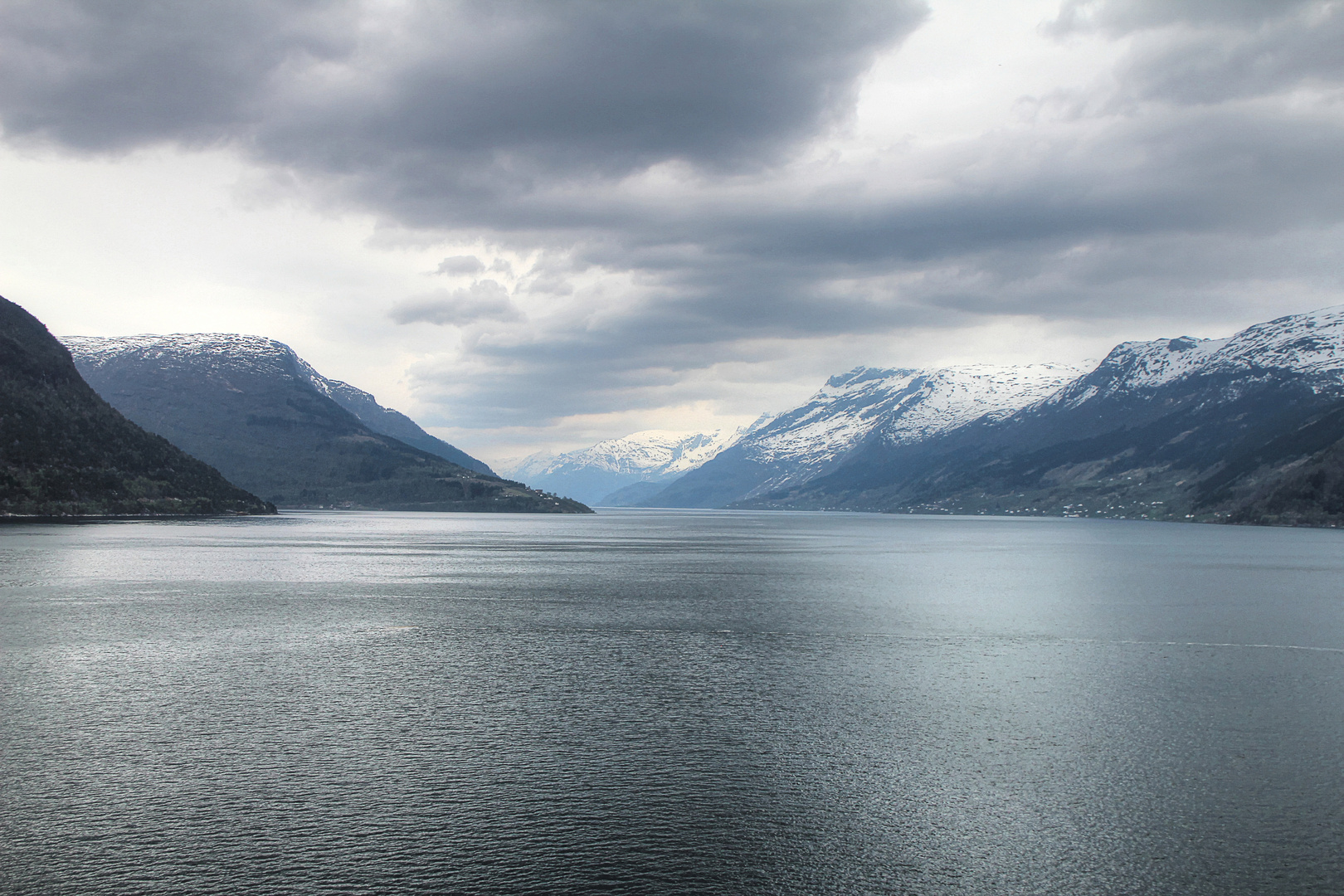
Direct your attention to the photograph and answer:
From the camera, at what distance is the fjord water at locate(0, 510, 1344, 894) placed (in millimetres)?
26562

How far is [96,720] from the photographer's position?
41.8 metres

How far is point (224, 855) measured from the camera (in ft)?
87.4

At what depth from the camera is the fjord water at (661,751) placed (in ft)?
87.1

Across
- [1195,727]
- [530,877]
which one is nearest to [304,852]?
[530,877]

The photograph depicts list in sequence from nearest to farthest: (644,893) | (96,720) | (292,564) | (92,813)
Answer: (644,893), (92,813), (96,720), (292,564)

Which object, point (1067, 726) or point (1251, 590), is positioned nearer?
point (1067, 726)

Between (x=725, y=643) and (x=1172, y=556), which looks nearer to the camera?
(x=725, y=643)

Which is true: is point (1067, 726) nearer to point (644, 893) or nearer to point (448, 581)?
point (644, 893)

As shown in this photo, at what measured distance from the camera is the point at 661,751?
38000 mm

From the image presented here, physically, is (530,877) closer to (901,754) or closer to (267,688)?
(901,754)

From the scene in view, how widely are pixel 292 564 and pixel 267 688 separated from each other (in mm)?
96862

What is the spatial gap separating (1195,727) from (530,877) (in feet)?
111

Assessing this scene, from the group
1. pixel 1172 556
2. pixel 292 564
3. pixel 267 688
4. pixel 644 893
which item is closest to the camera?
pixel 644 893

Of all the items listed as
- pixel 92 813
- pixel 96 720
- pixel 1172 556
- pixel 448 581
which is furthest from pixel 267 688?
pixel 1172 556
